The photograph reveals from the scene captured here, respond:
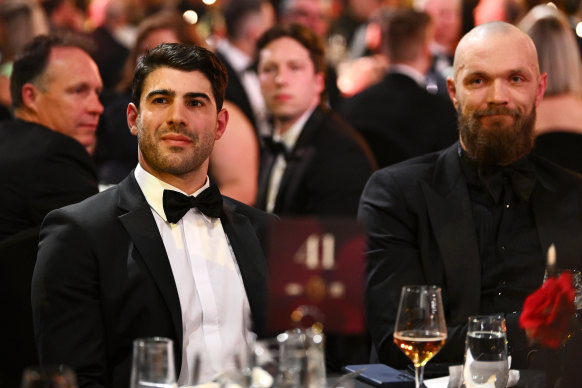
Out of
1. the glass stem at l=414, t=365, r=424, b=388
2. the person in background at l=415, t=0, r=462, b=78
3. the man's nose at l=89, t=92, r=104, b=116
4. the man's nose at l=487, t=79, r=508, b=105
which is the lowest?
the glass stem at l=414, t=365, r=424, b=388

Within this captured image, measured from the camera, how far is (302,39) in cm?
511

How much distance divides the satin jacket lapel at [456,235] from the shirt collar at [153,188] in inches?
33.7

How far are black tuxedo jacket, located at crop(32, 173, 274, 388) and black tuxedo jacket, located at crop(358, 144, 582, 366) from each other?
743mm

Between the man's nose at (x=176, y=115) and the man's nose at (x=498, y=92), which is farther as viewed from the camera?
the man's nose at (x=498, y=92)

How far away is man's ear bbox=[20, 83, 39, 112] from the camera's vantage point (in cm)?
387

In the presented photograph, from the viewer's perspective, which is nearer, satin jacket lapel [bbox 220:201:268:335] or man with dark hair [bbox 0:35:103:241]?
satin jacket lapel [bbox 220:201:268:335]

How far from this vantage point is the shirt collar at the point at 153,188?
271 centimetres

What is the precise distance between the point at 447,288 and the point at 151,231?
98cm

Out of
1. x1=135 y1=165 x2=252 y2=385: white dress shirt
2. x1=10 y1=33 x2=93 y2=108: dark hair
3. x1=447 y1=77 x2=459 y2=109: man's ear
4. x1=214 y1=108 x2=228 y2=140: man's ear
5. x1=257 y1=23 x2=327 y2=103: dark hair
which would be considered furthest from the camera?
x1=257 y1=23 x2=327 y2=103: dark hair

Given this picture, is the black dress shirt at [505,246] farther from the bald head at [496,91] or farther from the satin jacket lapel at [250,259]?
the satin jacket lapel at [250,259]

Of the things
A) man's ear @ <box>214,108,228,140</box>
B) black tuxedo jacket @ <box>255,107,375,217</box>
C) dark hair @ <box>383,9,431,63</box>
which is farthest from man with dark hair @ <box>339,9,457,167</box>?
man's ear @ <box>214,108,228,140</box>

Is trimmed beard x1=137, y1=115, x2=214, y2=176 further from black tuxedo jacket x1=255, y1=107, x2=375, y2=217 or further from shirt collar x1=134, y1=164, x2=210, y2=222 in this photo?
black tuxedo jacket x1=255, y1=107, x2=375, y2=217

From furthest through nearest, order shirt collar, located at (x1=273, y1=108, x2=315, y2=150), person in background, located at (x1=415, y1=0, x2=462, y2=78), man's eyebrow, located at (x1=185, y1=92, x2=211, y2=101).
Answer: person in background, located at (x1=415, y1=0, x2=462, y2=78), shirt collar, located at (x1=273, y1=108, x2=315, y2=150), man's eyebrow, located at (x1=185, y1=92, x2=211, y2=101)

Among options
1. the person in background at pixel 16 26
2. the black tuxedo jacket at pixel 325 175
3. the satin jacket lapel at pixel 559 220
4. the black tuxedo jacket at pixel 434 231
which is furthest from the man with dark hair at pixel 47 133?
the person in background at pixel 16 26
